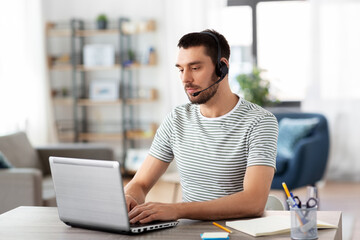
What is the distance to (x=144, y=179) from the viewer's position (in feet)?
7.61

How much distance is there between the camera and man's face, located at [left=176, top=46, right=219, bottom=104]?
7.21 ft

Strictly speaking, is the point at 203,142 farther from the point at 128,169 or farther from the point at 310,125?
the point at 128,169

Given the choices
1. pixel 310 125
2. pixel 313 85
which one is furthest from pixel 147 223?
pixel 313 85

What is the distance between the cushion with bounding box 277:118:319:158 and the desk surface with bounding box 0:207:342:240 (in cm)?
326

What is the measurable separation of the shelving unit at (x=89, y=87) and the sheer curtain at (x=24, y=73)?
292mm

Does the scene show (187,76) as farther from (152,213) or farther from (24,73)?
(24,73)

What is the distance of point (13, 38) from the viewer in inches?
250

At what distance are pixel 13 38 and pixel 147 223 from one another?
4899mm

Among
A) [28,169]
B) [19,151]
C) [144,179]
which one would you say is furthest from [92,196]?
[19,151]

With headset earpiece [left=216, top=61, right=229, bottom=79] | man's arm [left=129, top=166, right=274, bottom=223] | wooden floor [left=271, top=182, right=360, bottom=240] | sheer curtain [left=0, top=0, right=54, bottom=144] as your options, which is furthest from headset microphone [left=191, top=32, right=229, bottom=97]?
sheer curtain [left=0, top=0, right=54, bottom=144]

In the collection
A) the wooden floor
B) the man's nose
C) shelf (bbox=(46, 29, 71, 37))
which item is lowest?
the wooden floor

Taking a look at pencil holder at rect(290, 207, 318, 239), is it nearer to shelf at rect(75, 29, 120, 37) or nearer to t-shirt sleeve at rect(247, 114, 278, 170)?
t-shirt sleeve at rect(247, 114, 278, 170)

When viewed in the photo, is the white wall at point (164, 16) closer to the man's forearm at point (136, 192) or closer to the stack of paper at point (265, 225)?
the man's forearm at point (136, 192)

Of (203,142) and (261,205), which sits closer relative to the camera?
(261,205)
